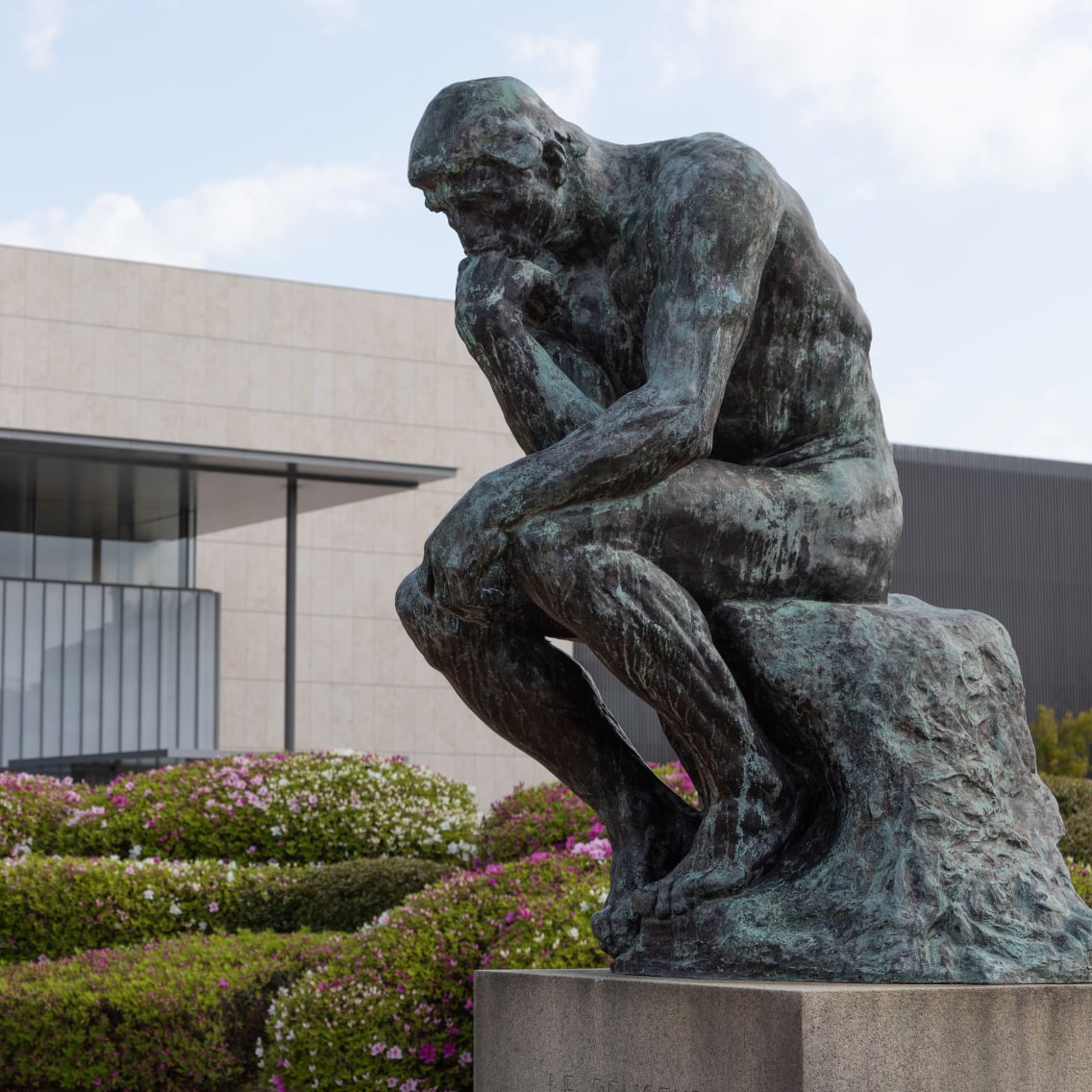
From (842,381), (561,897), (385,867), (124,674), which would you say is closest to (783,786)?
(842,381)

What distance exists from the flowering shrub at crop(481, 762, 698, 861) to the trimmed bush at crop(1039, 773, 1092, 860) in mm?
1926

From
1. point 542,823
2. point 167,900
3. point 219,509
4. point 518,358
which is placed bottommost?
point 167,900

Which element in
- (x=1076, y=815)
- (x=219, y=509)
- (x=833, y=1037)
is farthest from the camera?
(x=219, y=509)

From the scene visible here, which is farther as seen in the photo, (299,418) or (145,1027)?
(299,418)

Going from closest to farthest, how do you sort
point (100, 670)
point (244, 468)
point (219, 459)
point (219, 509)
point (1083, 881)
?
1. point (1083, 881)
2. point (219, 459)
3. point (244, 468)
4. point (100, 670)
5. point (219, 509)

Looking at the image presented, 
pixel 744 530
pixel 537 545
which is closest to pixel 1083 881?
pixel 744 530

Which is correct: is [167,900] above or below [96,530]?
below

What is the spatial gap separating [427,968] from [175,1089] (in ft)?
5.76

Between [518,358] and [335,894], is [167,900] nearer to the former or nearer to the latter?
[335,894]

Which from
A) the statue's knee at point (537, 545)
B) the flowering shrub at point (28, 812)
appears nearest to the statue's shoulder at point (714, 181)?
the statue's knee at point (537, 545)

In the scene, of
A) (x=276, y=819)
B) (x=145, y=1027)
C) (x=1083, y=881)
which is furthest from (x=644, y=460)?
(x=276, y=819)

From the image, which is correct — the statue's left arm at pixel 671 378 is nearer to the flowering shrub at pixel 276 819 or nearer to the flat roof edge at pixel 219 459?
the flowering shrub at pixel 276 819

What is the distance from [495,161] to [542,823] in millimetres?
5432

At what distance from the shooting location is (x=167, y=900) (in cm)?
965
